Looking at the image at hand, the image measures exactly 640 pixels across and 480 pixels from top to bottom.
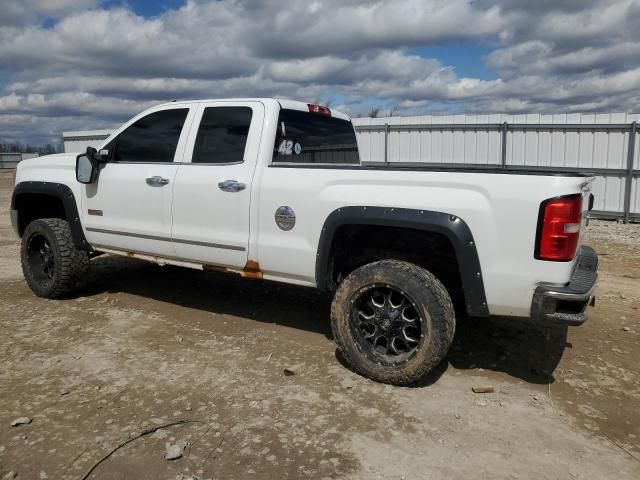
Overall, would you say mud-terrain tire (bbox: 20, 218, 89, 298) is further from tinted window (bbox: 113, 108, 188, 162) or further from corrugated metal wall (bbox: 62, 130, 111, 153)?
corrugated metal wall (bbox: 62, 130, 111, 153)

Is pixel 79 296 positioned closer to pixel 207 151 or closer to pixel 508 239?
pixel 207 151

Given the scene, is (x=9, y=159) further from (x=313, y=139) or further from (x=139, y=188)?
(x=313, y=139)

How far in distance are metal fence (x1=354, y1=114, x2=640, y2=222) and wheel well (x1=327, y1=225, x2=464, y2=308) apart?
6.59 meters

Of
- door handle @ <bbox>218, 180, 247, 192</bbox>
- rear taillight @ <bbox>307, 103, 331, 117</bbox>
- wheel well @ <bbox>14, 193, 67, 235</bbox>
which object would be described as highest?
rear taillight @ <bbox>307, 103, 331, 117</bbox>

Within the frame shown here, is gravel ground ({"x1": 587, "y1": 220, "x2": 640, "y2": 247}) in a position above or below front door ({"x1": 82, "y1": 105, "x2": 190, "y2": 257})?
below

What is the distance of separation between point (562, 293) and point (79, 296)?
4.86 meters

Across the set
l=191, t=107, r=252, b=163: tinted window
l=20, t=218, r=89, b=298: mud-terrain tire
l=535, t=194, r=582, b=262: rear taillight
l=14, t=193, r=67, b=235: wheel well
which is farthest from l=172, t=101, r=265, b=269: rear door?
l=535, t=194, r=582, b=262: rear taillight

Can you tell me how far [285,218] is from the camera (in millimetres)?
4066

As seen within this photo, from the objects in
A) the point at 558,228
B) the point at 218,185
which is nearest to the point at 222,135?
the point at 218,185

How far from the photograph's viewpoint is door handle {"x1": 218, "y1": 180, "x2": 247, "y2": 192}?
4.25 m

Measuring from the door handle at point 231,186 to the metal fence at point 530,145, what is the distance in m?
6.69

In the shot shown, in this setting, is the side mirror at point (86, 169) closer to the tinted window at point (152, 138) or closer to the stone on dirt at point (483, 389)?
the tinted window at point (152, 138)

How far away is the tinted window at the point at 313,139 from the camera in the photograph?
4547mm

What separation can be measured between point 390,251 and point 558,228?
4.12 feet
